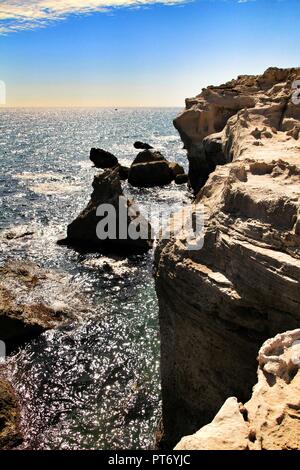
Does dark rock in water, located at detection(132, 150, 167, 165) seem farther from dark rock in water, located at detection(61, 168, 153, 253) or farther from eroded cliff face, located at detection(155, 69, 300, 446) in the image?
eroded cliff face, located at detection(155, 69, 300, 446)

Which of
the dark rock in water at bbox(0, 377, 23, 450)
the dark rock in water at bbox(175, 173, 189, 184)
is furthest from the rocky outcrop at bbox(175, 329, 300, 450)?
the dark rock in water at bbox(175, 173, 189, 184)

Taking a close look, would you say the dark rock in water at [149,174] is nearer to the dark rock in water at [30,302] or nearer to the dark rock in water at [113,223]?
the dark rock in water at [113,223]

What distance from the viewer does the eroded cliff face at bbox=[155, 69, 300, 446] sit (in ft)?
30.6

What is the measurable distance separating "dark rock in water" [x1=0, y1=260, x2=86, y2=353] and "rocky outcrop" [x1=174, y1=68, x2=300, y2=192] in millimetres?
11253

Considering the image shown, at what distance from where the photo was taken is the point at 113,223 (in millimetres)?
30812

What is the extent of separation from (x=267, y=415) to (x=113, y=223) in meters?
24.9

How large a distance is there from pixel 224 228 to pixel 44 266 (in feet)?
66.9

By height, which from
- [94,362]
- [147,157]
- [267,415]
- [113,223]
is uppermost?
[147,157]

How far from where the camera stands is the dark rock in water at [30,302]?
66.9 ft

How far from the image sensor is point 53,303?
2361 centimetres

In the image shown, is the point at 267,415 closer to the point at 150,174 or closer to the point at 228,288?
the point at 228,288

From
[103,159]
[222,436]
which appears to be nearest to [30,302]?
[222,436]

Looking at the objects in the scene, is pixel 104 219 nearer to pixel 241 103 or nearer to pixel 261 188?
pixel 241 103

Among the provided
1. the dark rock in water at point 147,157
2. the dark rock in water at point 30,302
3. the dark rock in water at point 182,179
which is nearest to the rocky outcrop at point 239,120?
the dark rock in water at point 182,179
